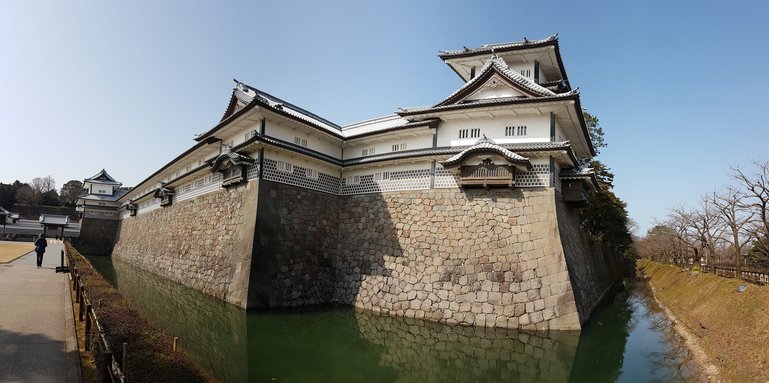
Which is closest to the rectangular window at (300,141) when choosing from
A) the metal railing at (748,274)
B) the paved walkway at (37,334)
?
the paved walkway at (37,334)

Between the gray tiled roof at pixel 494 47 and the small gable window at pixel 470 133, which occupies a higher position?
the gray tiled roof at pixel 494 47

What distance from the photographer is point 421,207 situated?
1416 cm

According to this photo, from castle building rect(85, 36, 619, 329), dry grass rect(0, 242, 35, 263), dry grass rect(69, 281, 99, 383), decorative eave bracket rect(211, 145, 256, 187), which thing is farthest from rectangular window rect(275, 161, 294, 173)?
dry grass rect(0, 242, 35, 263)

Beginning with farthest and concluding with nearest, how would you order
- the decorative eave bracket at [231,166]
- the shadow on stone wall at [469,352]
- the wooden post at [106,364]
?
the decorative eave bracket at [231,166] < the shadow on stone wall at [469,352] < the wooden post at [106,364]

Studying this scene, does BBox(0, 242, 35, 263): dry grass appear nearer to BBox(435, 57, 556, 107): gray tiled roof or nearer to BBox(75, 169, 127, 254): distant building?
BBox(75, 169, 127, 254): distant building

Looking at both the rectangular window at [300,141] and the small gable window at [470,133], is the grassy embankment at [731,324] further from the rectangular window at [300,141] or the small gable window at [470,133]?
the rectangular window at [300,141]

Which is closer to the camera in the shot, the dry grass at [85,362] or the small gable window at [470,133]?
the dry grass at [85,362]

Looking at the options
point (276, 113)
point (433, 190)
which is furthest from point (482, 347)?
point (276, 113)

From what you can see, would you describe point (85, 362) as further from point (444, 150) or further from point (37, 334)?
point (444, 150)

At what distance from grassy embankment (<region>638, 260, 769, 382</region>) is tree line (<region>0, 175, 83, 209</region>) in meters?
75.4

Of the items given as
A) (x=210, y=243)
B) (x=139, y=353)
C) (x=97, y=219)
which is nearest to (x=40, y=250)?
(x=210, y=243)

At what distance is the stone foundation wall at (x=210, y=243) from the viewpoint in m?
13.6

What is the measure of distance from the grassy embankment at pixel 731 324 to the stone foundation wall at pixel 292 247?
11.3m

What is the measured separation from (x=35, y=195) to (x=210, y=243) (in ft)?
217
